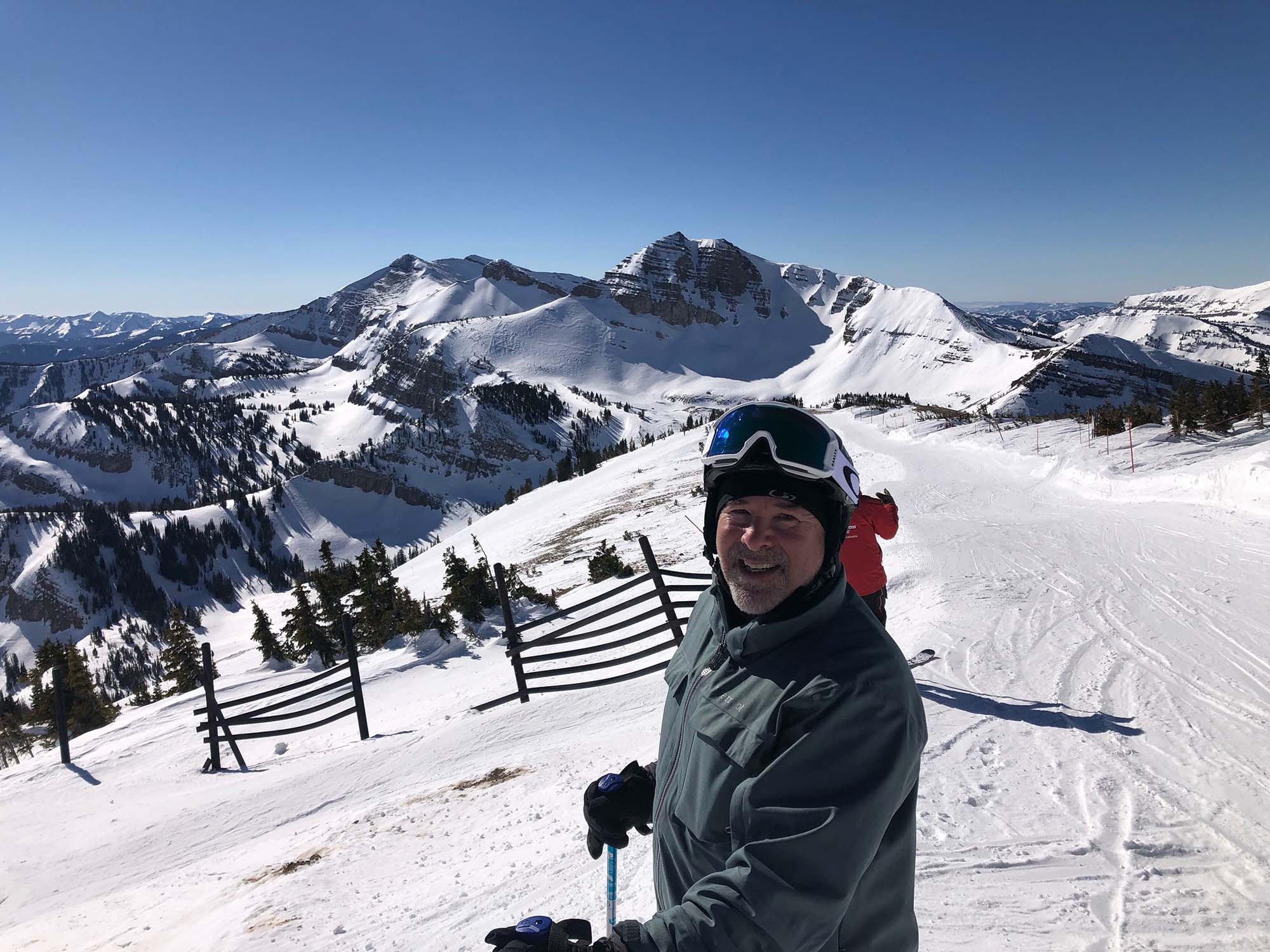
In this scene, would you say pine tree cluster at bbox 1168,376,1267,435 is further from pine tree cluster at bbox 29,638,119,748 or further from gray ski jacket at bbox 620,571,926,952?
pine tree cluster at bbox 29,638,119,748

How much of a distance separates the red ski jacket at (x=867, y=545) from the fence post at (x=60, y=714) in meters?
13.1

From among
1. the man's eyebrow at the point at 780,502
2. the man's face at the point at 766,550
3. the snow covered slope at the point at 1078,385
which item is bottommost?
the snow covered slope at the point at 1078,385

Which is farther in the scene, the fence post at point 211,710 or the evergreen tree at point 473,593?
the evergreen tree at point 473,593

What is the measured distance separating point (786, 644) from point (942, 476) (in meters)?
25.2

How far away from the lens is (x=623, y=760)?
6227 millimetres

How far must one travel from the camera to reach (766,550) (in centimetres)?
214

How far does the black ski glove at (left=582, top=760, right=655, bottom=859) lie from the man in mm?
11

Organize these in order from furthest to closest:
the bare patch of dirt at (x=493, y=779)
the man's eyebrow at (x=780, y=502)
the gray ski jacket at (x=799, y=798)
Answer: the bare patch of dirt at (x=493, y=779) → the man's eyebrow at (x=780, y=502) → the gray ski jacket at (x=799, y=798)

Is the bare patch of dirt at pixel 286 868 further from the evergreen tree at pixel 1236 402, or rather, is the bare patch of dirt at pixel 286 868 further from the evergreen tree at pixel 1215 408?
the evergreen tree at pixel 1236 402

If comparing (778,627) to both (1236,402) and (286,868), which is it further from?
(1236,402)

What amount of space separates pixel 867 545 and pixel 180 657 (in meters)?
26.6

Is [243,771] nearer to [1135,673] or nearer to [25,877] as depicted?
[25,877]

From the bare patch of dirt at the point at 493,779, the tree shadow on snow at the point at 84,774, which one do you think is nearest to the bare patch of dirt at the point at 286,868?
the bare patch of dirt at the point at 493,779

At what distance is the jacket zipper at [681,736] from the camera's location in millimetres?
2143
